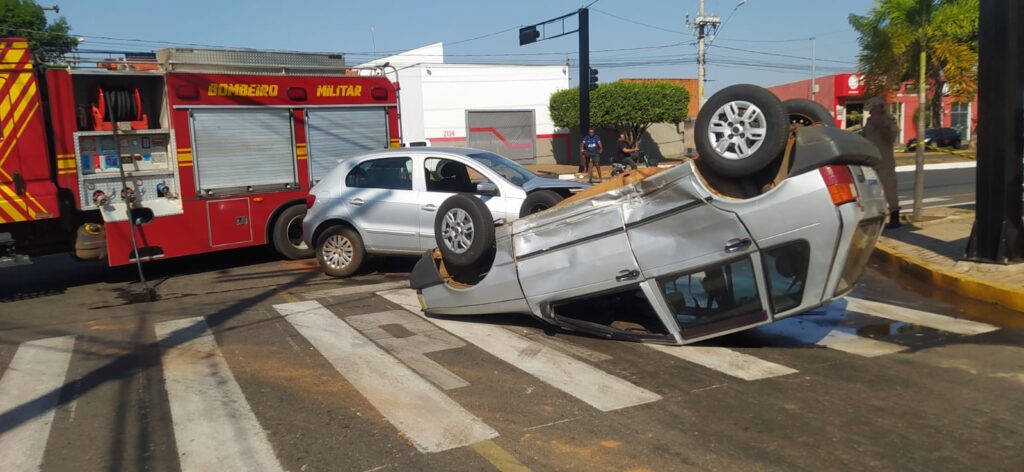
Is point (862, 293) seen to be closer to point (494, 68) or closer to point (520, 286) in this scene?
point (520, 286)

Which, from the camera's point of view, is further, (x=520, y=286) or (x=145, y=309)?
(x=145, y=309)

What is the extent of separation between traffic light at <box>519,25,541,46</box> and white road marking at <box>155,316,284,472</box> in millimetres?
26271

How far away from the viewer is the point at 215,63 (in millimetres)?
11516

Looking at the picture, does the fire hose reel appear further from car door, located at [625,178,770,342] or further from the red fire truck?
car door, located at [625,178,770,342]

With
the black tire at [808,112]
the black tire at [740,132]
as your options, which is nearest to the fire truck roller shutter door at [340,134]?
the black tire at [740,132]

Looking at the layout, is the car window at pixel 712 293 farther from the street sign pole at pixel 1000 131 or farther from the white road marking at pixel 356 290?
the street sign pole at pixel 1000 131

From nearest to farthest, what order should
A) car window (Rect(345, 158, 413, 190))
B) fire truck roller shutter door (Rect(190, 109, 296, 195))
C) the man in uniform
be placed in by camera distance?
car window (Rect(345, 158, 413, 190)), fire truck roller shutter door (Rect(190, 109, 296, 195)), the man in uniform

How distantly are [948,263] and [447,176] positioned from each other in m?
6.44

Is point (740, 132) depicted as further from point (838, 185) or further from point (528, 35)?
point (528, 35)

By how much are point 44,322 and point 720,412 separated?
24.1ft

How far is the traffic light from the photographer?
31752 mm

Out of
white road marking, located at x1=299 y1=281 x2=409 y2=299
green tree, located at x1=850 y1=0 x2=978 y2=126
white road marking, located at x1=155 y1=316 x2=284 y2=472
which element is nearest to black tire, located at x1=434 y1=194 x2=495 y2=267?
white road marking, located at x1=299 y1=281 x2=409 y2=299

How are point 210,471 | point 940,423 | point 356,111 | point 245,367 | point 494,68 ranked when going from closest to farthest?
1. point 210,471
2. point 940,423
3. point 245,367
4. point 356,111
5. point 494,68

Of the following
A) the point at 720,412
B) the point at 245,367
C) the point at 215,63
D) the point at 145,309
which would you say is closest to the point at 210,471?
the point at 245,367
